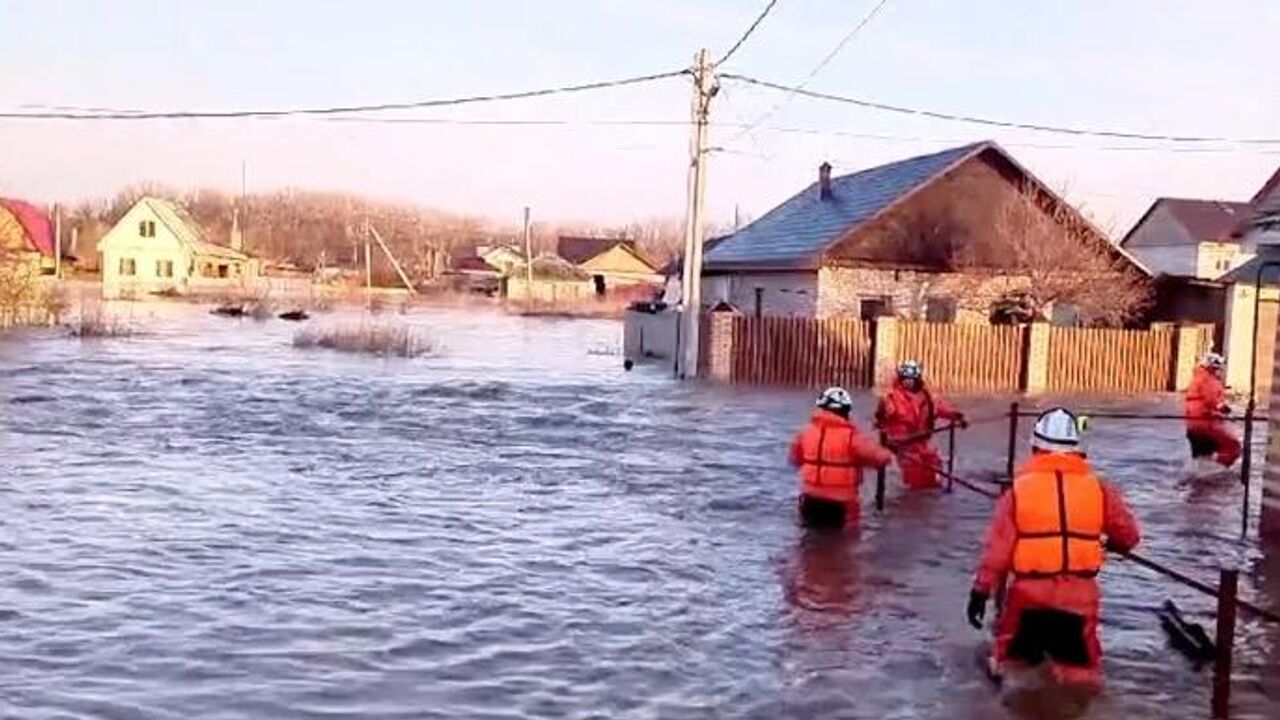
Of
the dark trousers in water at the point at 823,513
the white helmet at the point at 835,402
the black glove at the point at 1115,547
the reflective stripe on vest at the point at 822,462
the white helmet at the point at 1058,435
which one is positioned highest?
the white helmet at the point at 1058,435

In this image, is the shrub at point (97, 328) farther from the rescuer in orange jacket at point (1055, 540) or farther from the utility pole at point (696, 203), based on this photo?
the rescuer in orange jacket at point (1055, 540)

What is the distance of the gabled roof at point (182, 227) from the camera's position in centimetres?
9700

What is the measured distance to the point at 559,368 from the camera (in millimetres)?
35531

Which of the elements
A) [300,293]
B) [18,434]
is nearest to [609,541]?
[18,434]

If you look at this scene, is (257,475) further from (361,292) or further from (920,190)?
(361,292)

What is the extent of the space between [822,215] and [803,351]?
344 inches

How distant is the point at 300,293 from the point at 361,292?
5850mm

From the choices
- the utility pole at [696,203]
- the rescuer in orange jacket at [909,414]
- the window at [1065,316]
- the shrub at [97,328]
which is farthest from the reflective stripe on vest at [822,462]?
the shrub at [97,328]

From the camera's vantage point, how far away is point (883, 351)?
3212 centimetres

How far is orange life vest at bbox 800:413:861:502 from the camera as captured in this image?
12.0 meters

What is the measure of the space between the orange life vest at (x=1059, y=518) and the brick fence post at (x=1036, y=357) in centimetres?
2602

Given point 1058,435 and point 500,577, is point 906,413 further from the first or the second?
point 1058,435

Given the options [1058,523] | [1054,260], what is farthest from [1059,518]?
[1054,260]

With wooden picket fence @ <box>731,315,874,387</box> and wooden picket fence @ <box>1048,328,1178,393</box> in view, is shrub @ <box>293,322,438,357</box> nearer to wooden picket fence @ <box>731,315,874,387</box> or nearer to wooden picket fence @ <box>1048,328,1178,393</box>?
wooden picket fence @ <box>731,315,874,387</box>
